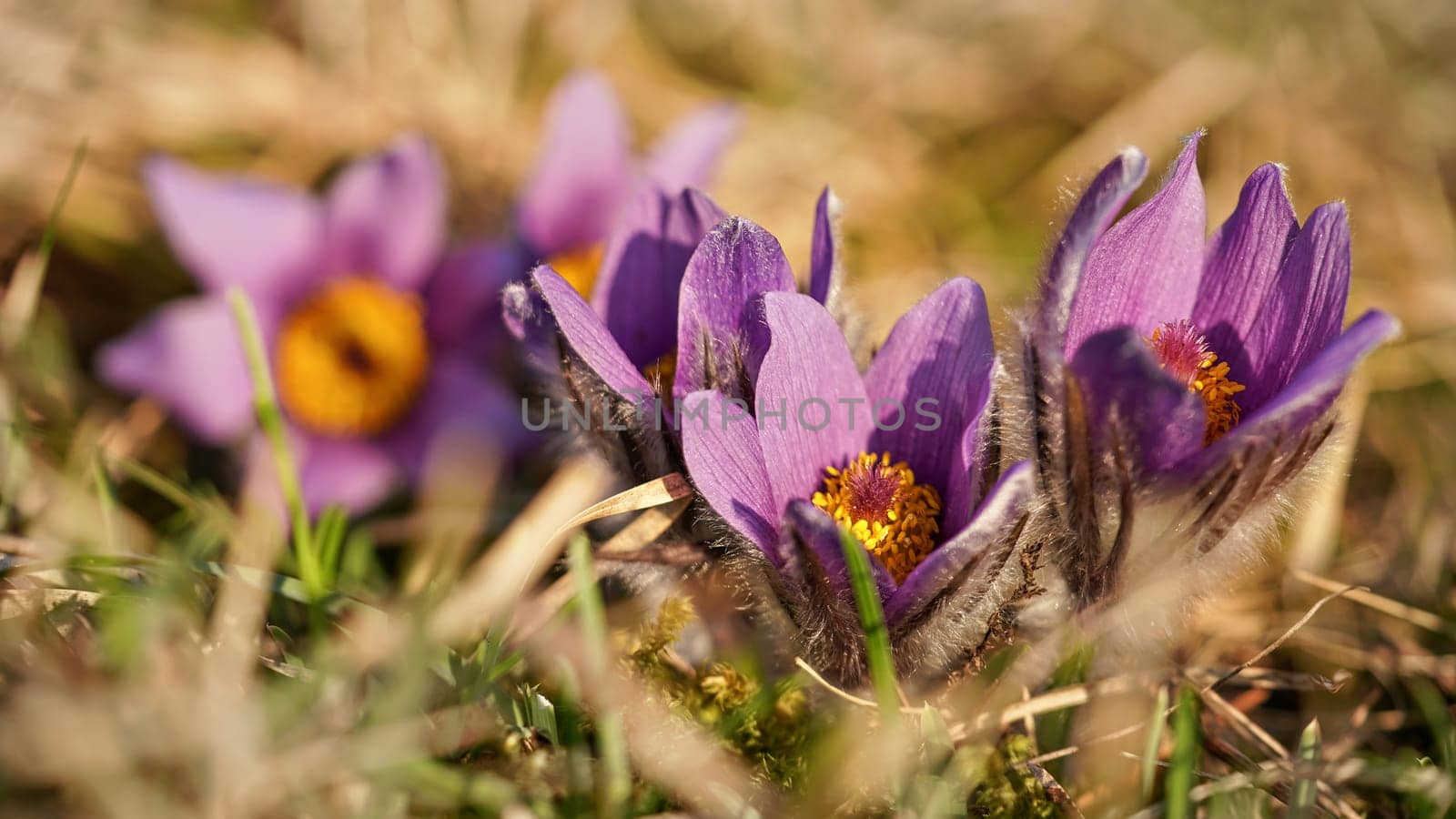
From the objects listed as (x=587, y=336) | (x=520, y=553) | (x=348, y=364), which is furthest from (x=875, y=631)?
(x=348, y=364)

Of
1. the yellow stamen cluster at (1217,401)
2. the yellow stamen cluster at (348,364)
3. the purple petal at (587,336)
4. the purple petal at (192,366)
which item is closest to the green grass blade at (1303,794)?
the yellow stamen cluster at (1217,401)

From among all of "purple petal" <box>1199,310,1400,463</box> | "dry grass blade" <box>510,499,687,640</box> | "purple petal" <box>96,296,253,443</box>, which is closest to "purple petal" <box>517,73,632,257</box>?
"purple petal" <box>96,296,253,443</box>

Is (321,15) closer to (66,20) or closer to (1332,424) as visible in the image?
(66,20)

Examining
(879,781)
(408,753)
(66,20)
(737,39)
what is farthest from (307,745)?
(737,39)

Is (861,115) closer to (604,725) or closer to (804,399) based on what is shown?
(804,399)

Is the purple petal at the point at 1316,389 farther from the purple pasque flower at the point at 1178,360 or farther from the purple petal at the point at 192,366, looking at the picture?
the purple petal at the point at 192,366

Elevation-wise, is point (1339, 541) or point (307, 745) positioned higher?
point (1339, 541)
